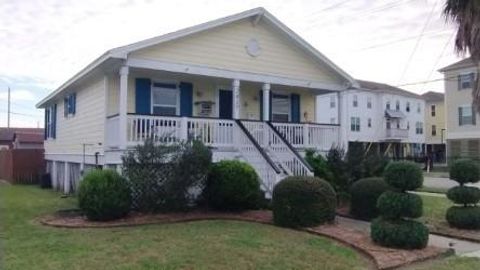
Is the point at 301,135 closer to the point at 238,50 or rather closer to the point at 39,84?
the point at 238,50

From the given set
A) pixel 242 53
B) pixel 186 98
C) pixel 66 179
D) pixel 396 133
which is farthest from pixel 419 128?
pixel 186 98

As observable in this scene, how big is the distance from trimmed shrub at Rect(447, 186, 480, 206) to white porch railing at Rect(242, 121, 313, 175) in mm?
3930

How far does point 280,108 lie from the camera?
18.7 metres

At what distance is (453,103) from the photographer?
1577 inches

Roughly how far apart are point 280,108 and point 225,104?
261cm

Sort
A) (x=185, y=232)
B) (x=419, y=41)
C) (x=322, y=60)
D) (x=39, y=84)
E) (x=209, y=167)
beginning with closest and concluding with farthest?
(x=185, y=232), (x=209, y=167), (x=322, y=60), (x=419, y=41), (x=39, y=84)

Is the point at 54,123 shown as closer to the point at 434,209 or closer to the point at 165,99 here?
the point at 165,99

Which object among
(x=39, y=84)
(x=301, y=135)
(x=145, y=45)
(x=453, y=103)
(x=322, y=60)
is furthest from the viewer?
(x=453, y=103)

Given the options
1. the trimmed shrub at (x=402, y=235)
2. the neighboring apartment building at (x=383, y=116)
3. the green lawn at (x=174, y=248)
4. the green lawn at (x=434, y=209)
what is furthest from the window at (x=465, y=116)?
the green lawn at (x=174, y=248)

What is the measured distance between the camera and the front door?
1689 centimetres

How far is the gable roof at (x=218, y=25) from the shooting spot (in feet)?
42.7

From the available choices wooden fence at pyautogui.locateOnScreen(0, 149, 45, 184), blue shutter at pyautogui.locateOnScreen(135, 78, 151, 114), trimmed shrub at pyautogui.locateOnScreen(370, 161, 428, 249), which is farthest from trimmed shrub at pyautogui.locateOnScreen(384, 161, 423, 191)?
wooden fence at pyautogui.locateOnScreen(0, 149, 45, 184)

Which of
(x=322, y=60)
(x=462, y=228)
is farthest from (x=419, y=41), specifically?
(x=462, y=228)

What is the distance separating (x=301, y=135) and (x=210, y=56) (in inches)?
163
